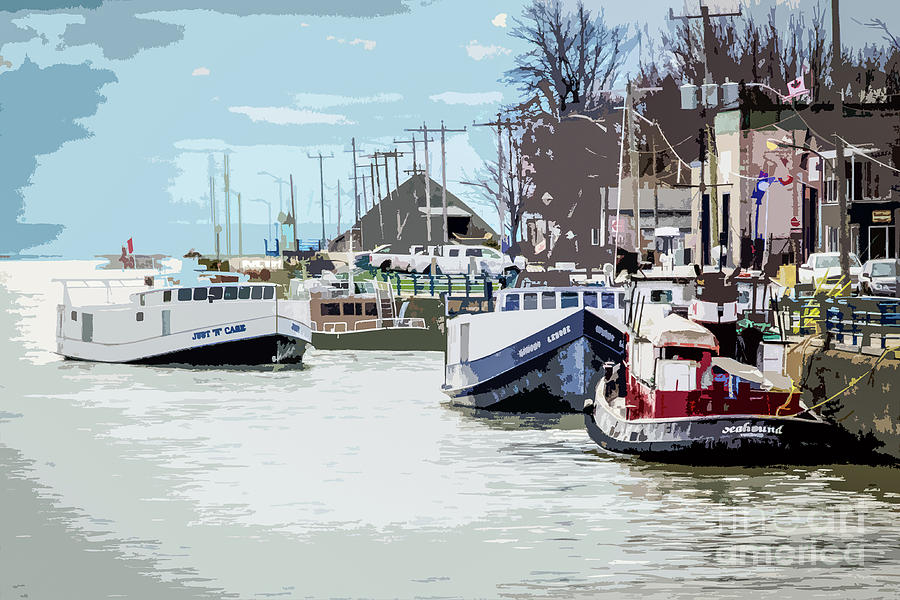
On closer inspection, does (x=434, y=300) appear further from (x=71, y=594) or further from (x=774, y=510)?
(x=71, y=594)

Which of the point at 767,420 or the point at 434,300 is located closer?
the point at 767,420

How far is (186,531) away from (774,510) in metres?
9.41

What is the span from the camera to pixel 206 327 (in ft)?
169

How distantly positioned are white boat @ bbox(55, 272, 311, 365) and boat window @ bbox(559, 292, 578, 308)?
17.2 m

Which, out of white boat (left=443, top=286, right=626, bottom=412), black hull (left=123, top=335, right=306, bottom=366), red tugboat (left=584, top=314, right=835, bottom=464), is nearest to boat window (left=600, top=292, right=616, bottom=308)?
white boat (left=443, top=286, right=626, bottom=412)

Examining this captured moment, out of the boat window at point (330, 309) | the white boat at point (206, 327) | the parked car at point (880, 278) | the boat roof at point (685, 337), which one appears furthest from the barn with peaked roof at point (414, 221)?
the boat roof at point (685, 337)

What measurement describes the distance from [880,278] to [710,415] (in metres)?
23.1

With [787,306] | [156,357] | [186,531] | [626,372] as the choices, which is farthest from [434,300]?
[186,531]

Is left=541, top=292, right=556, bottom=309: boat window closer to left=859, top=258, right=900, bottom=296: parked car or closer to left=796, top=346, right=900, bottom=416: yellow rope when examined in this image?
left=796, top=346, right=900, bottom=416: yellow rope

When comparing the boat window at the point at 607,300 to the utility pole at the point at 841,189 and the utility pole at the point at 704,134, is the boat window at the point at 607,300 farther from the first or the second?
the utility pole at the point at 704,134

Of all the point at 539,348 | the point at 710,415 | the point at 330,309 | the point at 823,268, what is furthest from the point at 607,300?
the point at 330,309

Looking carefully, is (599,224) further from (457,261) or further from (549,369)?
(549,369)

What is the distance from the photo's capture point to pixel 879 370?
25.4 m

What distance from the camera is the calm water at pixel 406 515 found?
671 inches
